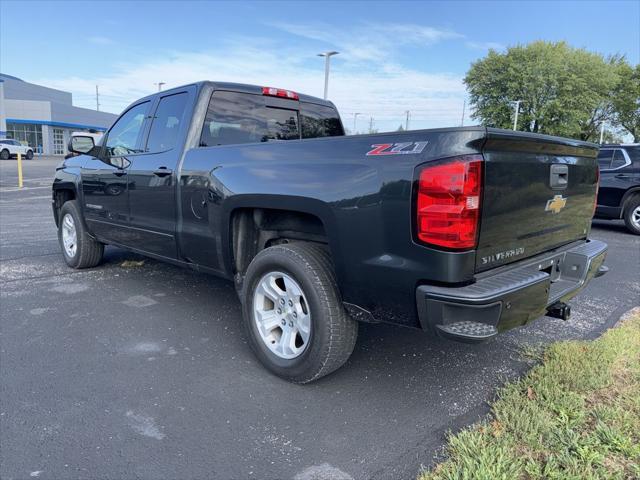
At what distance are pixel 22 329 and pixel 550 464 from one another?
3.83 m

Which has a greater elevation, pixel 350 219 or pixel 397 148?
pixel 397 148

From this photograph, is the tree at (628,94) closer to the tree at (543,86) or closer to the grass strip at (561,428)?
the tree at (543,86)

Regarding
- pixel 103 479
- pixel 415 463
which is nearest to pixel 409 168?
pixel 415 463

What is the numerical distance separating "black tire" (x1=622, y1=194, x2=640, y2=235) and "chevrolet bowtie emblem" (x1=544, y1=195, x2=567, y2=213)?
787cm

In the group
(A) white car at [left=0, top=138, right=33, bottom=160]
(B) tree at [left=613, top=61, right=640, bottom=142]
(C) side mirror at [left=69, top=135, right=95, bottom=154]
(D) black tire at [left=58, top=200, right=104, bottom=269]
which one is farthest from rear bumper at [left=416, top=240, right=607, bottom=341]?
(B) tree at [left=613, top=61, right=640, bottom=142]

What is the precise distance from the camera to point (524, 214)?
267 centimetres

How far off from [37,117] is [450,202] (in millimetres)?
54644

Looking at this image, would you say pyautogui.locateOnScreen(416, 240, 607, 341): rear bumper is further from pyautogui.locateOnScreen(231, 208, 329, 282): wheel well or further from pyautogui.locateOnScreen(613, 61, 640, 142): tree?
pyautogui.locateOnScreen(613, 61, 640, 142): tree

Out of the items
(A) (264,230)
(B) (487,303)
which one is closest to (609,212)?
(A) (264,230)

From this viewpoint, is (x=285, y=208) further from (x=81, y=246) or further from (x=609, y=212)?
(x=609, y=212)

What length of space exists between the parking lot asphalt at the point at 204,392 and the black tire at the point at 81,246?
0.71 meters

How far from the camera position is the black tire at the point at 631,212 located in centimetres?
945

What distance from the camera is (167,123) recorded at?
4176 mm

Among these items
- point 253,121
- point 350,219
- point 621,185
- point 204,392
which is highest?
point 253,121
